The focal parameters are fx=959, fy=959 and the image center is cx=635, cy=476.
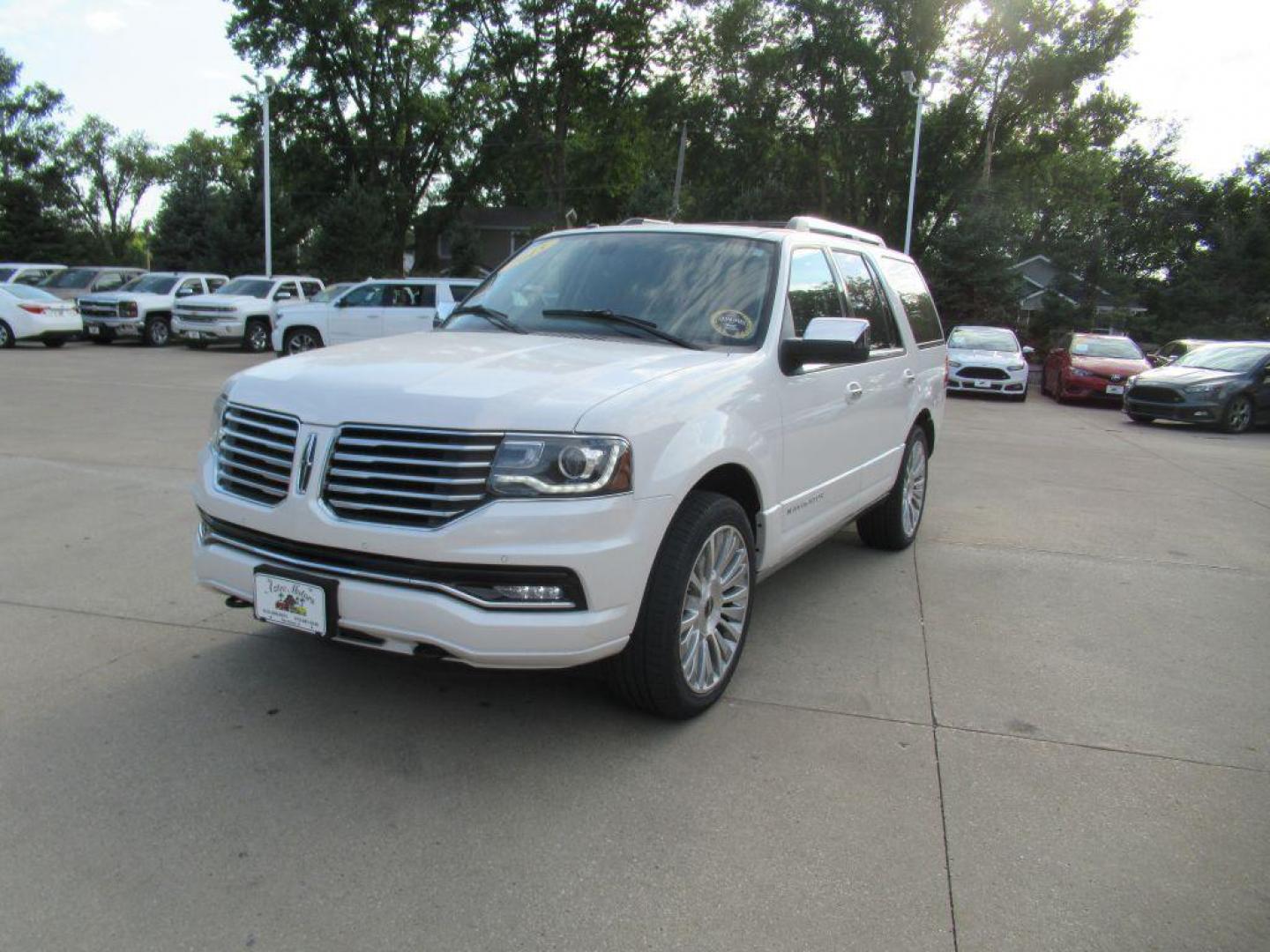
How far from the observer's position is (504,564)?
2.96 m

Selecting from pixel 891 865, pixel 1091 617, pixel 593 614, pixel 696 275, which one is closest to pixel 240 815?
pixel 593 614

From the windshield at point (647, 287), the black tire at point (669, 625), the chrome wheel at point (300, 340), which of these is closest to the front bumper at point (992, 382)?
the chrome wheel at point (300, 340)

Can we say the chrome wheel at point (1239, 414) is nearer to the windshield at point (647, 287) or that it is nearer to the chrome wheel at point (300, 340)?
the windshield at point (647, 287)

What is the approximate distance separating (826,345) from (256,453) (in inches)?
89.9

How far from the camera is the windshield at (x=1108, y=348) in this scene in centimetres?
2009

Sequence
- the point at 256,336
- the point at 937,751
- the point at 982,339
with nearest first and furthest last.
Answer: the point at 937,751 → the point at 982,339 → the point at 256,336

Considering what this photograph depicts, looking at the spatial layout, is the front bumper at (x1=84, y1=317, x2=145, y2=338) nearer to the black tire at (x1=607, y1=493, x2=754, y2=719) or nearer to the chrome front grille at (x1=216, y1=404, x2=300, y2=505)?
the chrome front grille at (x1=216, y1=404, x2=300, y2=505)

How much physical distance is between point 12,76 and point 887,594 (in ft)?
179

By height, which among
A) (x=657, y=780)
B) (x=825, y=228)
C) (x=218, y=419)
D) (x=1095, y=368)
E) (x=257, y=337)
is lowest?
(x=657, y=780)

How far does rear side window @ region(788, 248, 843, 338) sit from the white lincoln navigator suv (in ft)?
0.08

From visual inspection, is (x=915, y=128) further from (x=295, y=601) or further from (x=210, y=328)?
(x=295, y=601)

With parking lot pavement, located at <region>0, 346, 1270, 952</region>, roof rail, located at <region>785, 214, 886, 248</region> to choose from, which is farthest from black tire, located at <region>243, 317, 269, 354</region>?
roof rail, located at <region>785, 214, 886, 248</region>

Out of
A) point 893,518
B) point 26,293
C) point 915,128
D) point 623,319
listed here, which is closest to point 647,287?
point 623,319

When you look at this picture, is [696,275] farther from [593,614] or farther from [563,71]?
[563,71]
